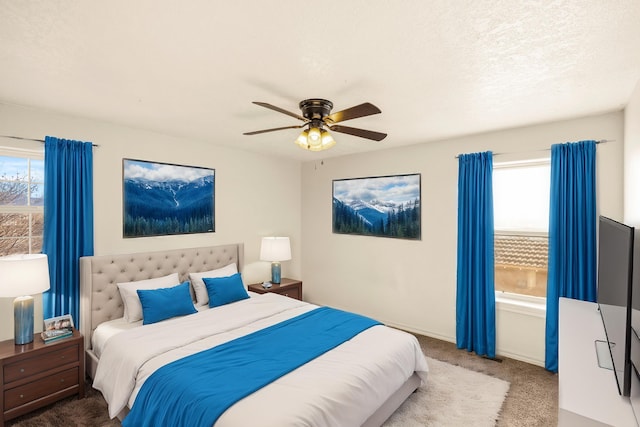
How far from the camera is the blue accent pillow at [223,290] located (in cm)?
348

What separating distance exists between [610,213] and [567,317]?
121 centimetres

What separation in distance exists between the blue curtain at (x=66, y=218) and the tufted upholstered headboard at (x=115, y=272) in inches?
3.7

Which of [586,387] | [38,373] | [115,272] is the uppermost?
[115,272]

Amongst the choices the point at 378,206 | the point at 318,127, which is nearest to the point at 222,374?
the point at 318,127

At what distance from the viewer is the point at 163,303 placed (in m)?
3.01

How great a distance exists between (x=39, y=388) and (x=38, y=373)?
0.38 feet

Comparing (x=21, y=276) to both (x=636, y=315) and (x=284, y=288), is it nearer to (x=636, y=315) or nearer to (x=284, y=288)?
(x=284, y=288)

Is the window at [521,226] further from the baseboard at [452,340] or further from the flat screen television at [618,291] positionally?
the flat screen television at [618,291]

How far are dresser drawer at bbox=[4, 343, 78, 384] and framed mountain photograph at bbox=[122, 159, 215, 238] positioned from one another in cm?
121

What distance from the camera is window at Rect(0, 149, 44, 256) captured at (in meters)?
2.74

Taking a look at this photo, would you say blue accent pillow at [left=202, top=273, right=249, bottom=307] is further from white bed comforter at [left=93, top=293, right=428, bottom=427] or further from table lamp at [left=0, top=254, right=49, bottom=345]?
table lamp at [left=0, top=254, right=49, bottom=345]

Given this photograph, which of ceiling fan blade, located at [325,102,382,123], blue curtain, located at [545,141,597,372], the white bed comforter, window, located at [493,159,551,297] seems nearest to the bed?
the white bed comforter

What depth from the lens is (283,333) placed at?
107 inches

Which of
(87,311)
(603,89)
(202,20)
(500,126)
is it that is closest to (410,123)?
(500,126)
